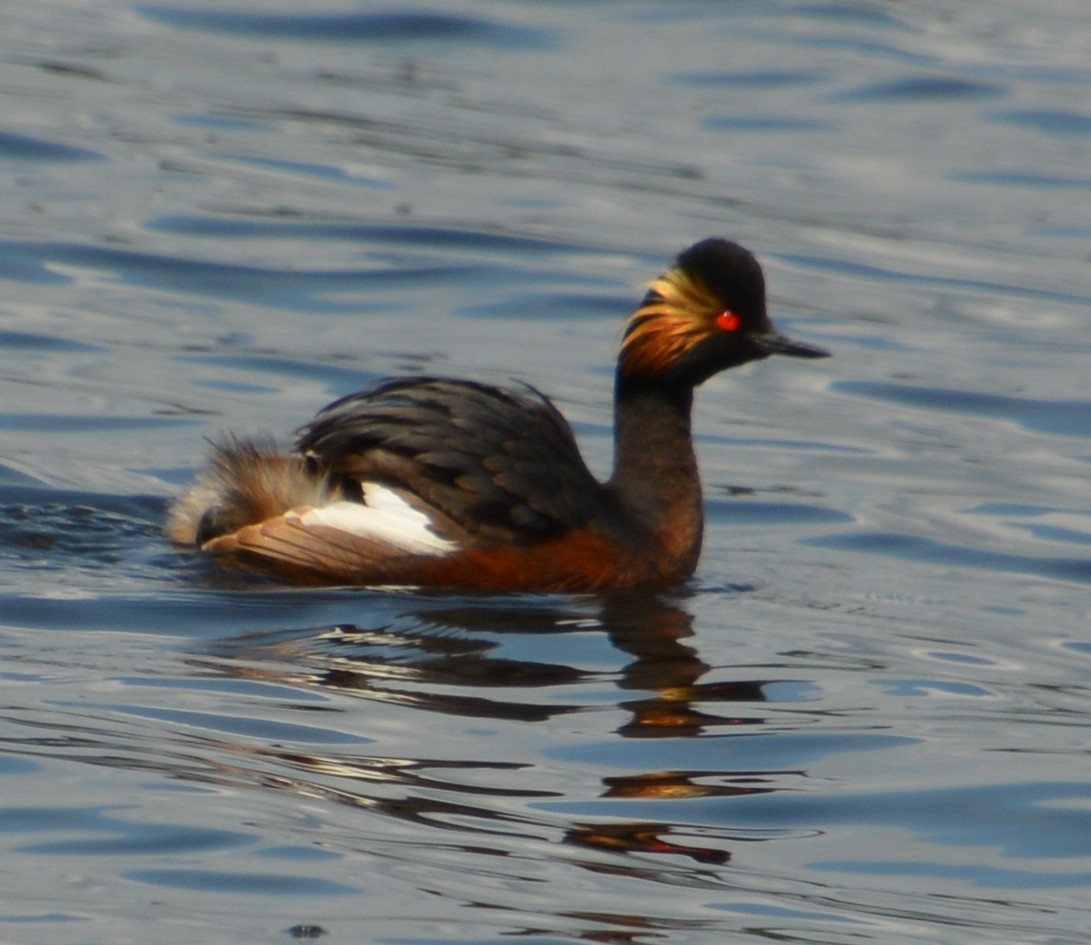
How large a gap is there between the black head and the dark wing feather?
70 cm

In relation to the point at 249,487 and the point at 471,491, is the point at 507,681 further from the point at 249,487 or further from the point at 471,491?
the point at 249,487

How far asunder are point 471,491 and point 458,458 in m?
0.12

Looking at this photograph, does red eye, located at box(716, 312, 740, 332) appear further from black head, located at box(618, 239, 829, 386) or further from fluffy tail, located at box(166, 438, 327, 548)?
fluffy tail, located at box(166, 438, 327, 548)

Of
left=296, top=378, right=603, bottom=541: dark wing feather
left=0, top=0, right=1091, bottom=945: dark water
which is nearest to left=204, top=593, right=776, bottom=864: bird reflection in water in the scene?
left=0, top=0, right=1091, bottom=945: dark water

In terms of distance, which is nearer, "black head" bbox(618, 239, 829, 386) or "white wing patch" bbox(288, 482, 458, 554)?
→ "white wing patch" bbox(288, 482, 458, 554)

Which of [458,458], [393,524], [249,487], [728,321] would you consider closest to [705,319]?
[728,321]

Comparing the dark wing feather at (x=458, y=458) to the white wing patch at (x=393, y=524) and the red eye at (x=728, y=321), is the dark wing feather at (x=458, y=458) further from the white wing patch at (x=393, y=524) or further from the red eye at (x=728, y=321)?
the red eye at (x=728, y=321)

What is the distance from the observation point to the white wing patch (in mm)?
7957

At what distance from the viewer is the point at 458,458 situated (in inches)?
314

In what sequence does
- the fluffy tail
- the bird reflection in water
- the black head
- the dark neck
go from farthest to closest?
the black head → the dark neck → the fluffy tail → the bird reflection in water

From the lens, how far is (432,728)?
6.42m

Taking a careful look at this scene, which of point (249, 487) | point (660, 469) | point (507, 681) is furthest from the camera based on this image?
point (660, 469)

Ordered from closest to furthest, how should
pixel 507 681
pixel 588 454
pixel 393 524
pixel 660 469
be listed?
1. pixel 507 681
2. pixel 393 524
3. pixel 660 469
4. pixel 588 454

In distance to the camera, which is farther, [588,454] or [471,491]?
[588,454]
